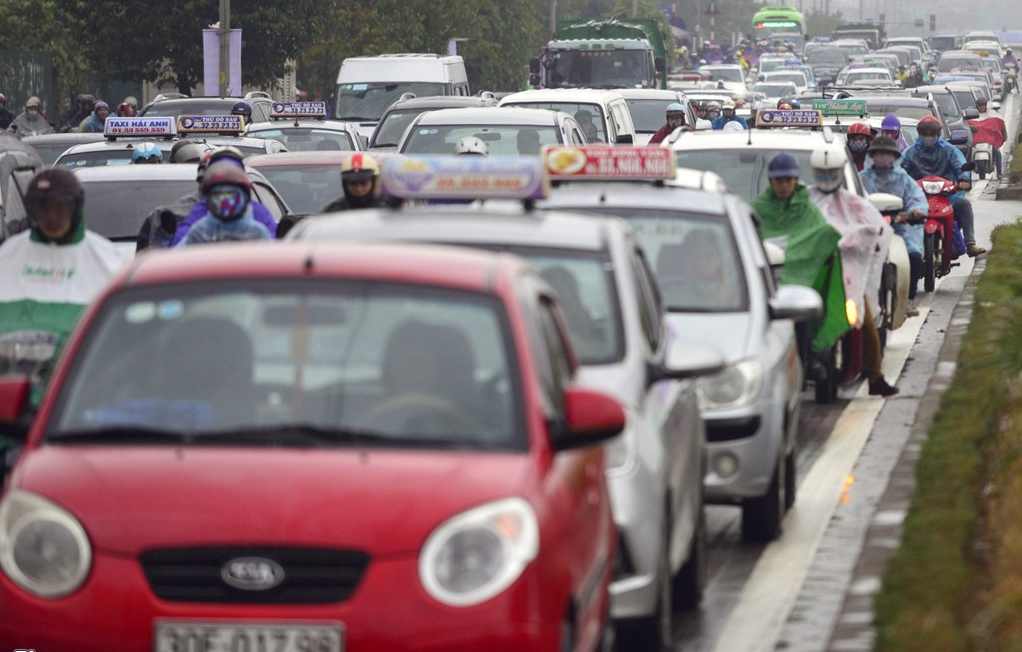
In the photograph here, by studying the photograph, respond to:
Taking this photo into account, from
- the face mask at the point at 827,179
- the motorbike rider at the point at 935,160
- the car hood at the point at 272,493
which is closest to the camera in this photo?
the car hood at the point at 272,493

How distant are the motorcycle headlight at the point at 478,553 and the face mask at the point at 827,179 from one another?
9696 millimetres

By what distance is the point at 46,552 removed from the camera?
5762 millimetres

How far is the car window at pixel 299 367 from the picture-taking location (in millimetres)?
6156

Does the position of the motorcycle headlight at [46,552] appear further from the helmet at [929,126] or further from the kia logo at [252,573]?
the helmet at [929,126]

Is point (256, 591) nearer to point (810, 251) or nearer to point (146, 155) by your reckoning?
point (810, 251)

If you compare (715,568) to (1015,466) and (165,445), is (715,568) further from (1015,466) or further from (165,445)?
(165,445)

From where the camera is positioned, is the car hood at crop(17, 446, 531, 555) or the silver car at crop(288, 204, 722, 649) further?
the silver car at crop(288, 204, 722, 649)

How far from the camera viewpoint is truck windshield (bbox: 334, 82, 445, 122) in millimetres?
34812

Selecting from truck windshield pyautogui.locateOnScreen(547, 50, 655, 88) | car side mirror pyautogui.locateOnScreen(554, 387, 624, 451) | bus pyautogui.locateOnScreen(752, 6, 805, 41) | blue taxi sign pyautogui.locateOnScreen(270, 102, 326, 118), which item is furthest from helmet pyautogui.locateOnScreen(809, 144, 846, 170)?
bus pyautogui.locateOnScreen(752, 6, 805, 41)

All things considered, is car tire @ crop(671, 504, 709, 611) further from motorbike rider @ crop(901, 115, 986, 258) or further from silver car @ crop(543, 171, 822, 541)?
motorbike rider @ crop(901, 115, 986, 258)

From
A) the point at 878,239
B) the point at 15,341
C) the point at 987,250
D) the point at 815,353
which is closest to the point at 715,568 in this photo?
the point at 15,341

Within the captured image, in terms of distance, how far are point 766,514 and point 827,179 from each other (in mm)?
5380

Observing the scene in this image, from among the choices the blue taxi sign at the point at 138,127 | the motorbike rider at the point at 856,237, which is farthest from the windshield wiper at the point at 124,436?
the blue taxi sign at the point at 138,127

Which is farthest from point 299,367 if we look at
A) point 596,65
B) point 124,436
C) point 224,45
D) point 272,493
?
point 596,65
